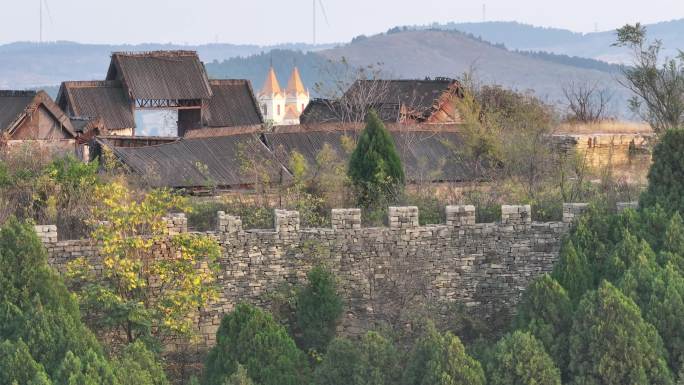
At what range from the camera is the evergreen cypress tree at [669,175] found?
66.6 ft

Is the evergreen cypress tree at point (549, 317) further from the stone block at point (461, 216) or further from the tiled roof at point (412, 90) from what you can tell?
the tiled roof at point (412, 90)

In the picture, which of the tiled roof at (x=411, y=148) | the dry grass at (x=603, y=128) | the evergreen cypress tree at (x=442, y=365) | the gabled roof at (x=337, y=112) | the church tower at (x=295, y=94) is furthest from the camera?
the church tower at (x=295, y=94)

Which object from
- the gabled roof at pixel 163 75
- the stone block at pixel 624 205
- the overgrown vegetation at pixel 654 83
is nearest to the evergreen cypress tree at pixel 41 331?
the stone block at pixel 624 205

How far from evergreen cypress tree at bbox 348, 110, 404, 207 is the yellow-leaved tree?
11.2ft

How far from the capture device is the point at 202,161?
26.0 metres

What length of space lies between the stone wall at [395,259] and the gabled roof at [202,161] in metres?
4.02

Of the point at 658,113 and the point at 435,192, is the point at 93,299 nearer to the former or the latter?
the point at 435,192

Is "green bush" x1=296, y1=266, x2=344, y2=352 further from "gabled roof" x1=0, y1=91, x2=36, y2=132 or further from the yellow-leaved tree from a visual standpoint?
"gabled roof" x1=0, y1=91, x2=36, y2=132

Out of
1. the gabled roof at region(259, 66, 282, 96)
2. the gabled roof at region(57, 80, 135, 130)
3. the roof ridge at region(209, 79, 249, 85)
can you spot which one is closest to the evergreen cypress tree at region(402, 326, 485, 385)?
the gabled roof at region(57, 80, 135, 130)

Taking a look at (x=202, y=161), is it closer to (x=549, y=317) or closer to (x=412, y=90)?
(x=549, y=317)

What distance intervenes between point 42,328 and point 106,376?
118cm

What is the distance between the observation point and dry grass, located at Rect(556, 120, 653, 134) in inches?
1251

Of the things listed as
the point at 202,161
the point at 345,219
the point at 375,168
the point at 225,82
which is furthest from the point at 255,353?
the point at 225,82

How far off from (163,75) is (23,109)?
7168mm
